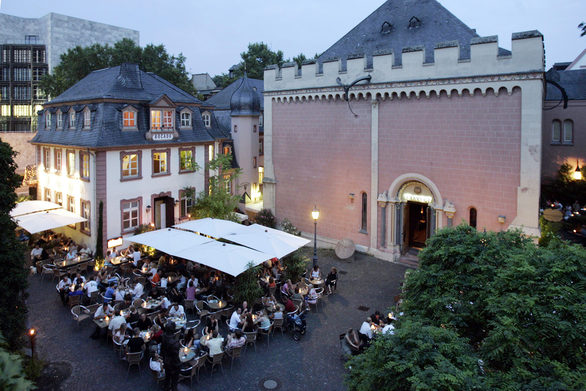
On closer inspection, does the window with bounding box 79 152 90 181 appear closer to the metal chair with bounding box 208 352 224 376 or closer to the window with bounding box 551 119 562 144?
the metal chair with bounding box 208 352 224 376

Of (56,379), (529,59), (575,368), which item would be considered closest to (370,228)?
(529,59)

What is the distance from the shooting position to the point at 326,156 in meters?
24.8

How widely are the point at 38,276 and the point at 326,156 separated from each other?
15.7 m

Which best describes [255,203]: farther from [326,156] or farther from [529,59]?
[529,59]

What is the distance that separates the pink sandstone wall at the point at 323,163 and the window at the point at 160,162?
6567 millimetres

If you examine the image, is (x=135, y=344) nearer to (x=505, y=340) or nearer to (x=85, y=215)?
(x=505, y=340)

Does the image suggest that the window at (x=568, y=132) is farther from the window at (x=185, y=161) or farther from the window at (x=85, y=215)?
the window at (x=85, y=215)

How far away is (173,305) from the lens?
14.7m

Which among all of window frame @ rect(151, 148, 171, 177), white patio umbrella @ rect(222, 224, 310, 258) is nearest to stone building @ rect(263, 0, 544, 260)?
window frame @ rect(151, 148, 171, 177)

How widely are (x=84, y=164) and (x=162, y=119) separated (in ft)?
16.0

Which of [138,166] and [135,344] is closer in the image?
[135,344]

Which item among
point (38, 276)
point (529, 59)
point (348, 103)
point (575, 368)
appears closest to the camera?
point (575, 368)

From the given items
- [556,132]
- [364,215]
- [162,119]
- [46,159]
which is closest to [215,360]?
[364,215]

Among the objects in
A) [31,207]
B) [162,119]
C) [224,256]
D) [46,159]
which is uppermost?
[162,119]
